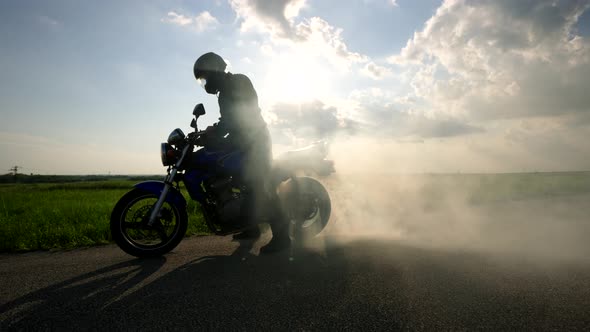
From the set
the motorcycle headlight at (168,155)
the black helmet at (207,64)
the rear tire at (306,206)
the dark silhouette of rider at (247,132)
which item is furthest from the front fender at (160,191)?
the black helmet at (207,64)

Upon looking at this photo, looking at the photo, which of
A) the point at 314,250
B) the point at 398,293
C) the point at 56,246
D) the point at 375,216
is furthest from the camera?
the point at 375,216

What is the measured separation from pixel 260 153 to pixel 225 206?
0.97 meters

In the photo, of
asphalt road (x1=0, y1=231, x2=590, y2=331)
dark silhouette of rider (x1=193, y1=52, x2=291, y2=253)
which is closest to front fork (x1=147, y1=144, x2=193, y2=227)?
dark silhouette of rider (x1=193, y1=52, x2=291, y2=253)

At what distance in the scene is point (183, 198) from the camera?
169 inches

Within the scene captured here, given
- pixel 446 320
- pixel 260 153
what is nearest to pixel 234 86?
pixel 260 153

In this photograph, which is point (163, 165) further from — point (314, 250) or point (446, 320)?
point (446, 320)

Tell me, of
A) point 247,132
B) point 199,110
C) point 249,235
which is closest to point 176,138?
point 199,110

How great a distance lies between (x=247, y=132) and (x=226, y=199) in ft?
3.46

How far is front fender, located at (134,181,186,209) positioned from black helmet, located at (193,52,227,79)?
70.7 inches

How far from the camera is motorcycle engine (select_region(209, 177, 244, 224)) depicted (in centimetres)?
416

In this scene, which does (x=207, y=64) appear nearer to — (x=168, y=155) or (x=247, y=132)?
(x=247, y=132)

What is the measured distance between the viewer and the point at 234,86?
4465 mm

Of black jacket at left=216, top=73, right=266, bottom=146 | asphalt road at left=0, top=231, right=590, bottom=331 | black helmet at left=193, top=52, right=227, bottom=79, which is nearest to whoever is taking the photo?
asphalt road at left=0, top=231, right=590, bottom=331

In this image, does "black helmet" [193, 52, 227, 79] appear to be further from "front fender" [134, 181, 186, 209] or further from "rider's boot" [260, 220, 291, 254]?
"rider's boot" [260, 220, 291, 254]
